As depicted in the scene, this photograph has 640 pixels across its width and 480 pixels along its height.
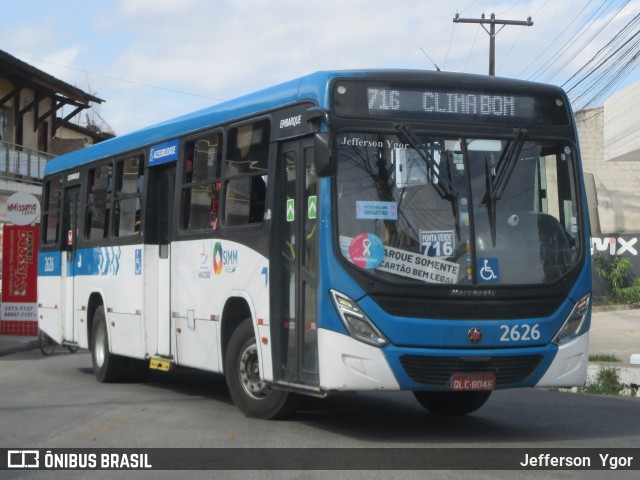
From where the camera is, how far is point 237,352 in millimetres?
Result: 10586

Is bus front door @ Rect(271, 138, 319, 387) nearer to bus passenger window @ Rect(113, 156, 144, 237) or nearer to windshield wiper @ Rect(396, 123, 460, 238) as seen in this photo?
Answer: windshield wiper @ Rect(396, 123, 460, 238)

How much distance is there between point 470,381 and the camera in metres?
9.03

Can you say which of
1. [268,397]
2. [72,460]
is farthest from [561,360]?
[72,460]

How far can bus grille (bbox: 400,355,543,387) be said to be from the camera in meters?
8.92

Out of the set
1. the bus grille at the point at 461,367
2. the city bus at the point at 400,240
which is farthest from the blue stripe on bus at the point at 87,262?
the bus grille at the point at 461,367

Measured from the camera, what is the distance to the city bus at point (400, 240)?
894cm

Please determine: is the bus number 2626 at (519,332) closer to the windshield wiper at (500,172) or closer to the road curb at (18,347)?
the windshield wiper at (500,172)

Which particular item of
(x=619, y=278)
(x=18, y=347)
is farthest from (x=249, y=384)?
(x=619, y=278)

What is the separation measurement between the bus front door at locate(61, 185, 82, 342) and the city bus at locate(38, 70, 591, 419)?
5.53 m

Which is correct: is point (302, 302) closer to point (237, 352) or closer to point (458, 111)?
point (237, 352)

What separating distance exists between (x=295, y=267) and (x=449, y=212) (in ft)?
4.79

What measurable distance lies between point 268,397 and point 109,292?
4.79 m

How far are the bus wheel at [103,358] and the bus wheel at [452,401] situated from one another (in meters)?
4.95

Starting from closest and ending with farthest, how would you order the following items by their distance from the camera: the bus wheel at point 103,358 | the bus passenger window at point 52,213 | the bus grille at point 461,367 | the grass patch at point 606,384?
the bus grille at point 461,367, the grass patch at point 606,384, the bus wheel at point 103,358, the bus passenger window at point 52,213
